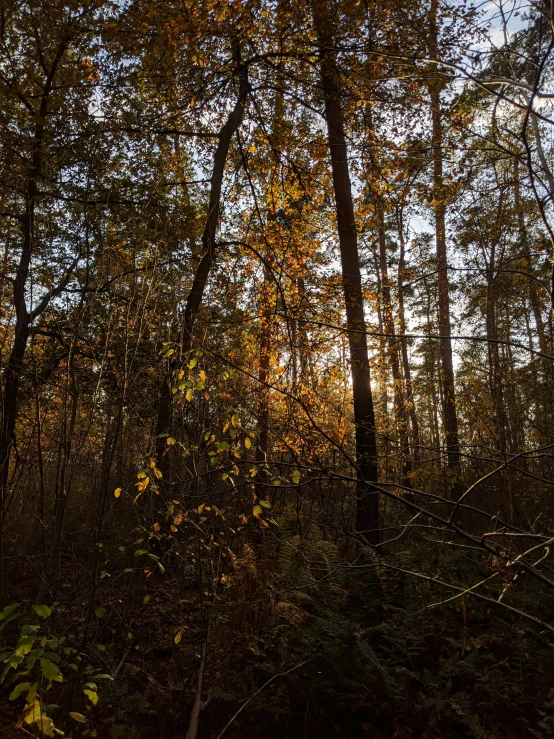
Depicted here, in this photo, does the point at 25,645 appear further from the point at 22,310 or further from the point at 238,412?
the point at 22,310

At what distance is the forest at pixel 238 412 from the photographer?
2977 millimetres

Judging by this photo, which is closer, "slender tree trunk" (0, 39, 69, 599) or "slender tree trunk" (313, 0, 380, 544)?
"slender tree trunk" (0, 39, 69, 599)

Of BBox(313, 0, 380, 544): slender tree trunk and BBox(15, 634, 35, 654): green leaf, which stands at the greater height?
BBox(313, 0, 380, 544): slender tree trunk

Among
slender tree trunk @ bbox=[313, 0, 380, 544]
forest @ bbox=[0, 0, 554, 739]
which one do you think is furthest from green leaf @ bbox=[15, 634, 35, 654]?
slender tree trunk @ bbox=[313, 0, 380, 544]

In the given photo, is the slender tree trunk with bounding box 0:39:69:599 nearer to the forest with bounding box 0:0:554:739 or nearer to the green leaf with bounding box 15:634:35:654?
the forest with bounding box 0:0:554:739

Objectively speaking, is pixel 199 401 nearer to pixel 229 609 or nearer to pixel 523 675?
pixel 229 609

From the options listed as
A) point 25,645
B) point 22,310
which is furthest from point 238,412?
point 22,310

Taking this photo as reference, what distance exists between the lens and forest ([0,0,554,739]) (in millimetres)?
2977

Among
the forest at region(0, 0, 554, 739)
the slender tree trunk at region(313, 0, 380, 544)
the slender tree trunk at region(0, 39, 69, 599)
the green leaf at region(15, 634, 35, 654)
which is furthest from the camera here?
the slender tree trunk at region(313, 0, 380, 544)

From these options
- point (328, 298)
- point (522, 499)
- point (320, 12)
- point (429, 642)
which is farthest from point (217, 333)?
point (522, 499)

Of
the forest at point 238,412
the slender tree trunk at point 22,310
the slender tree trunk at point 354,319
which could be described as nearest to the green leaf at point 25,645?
the forest at point 238,412

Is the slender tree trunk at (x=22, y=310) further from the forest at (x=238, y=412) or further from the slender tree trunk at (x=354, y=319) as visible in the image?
the slender tree trunk at (x=354, y=319)

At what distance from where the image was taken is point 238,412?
9.27 ft

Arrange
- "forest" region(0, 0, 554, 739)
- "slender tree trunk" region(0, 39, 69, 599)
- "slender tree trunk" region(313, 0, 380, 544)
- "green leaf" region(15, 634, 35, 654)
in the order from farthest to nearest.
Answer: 1. "slender tree trunk" region(313, 0, 380, 544)
2. "slender tree trunk" region(0, 39, 69, 599)
3. "forest" region(0, 0, 554, 739)
4. "green leaf" region(15, 634, 35, 654)
